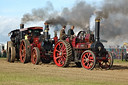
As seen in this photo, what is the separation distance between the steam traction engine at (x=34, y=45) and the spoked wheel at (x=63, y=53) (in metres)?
1.51

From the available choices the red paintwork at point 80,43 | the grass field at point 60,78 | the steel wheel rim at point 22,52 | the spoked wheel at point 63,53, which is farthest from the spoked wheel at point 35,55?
the grass field at point 60,78

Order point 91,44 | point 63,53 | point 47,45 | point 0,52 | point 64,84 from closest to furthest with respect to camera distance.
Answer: point 64,84
point 91,44
point 63,53
point 47,45
point 0,52

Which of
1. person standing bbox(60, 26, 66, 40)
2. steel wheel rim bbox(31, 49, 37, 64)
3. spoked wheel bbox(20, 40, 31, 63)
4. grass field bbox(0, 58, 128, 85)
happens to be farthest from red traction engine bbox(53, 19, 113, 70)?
spoked wheel bbox(20, 40, 31, 63)

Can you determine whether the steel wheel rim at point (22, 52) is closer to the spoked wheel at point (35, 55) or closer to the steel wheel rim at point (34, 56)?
the spoked wheel at point (35, 55)

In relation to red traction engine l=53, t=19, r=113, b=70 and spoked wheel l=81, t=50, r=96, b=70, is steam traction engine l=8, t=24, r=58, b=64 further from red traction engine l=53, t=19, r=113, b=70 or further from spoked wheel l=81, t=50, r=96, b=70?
spoked wheel l=81, t=50, r=96, b=70

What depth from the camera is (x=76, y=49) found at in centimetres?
1448

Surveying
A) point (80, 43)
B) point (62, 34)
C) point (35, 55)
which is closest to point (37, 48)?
point (35, 55)

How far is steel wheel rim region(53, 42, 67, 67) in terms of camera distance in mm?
14719

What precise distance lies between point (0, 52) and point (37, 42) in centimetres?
2209

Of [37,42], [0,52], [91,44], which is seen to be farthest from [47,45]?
[0,52]

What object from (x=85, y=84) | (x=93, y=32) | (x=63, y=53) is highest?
(x=93, y=32)

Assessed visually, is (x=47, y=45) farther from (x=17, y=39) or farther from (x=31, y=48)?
(x=17, y=39)

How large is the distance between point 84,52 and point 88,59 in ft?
1.51

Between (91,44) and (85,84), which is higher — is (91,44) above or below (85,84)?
above
